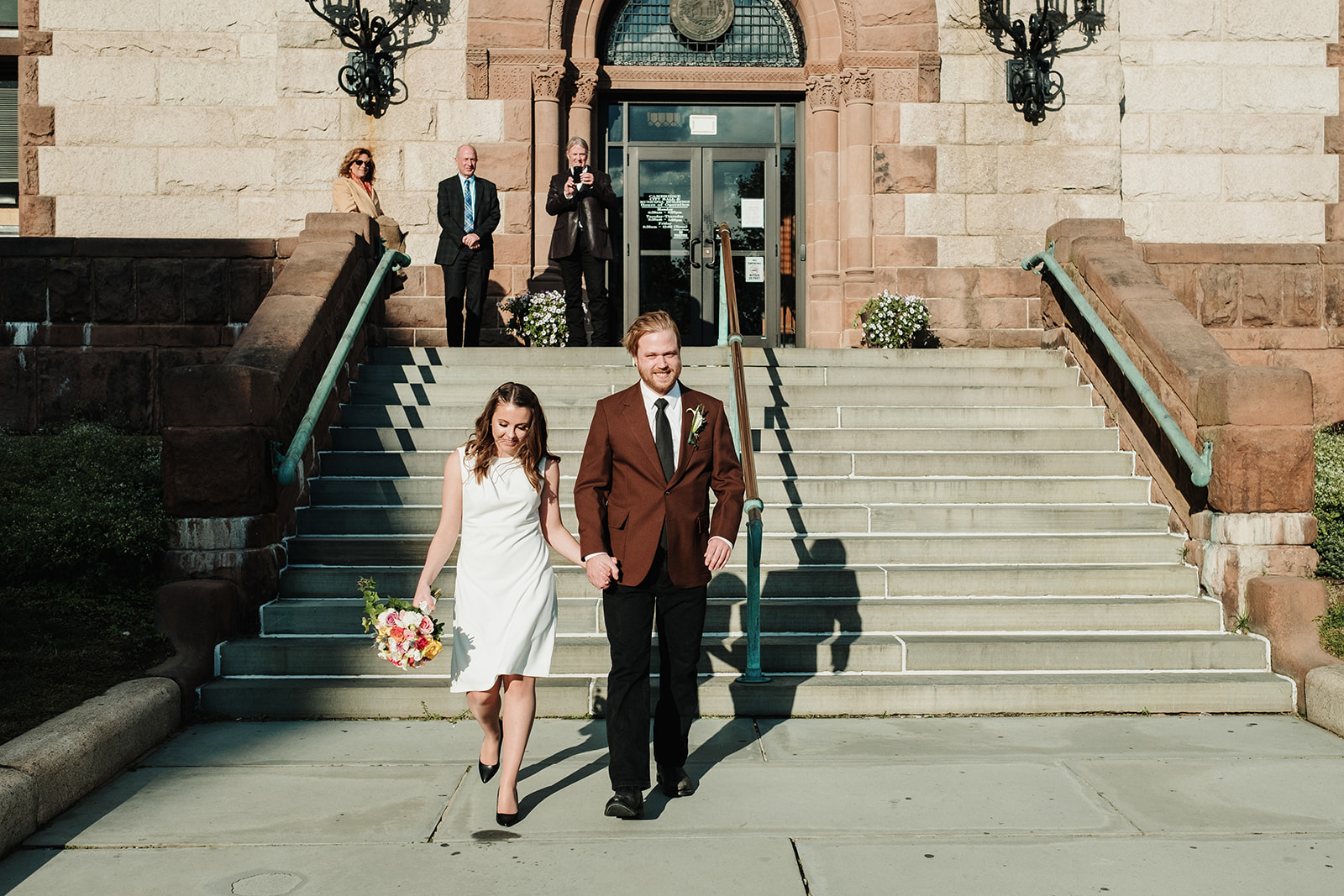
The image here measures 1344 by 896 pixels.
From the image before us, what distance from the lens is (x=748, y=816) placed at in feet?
14.1

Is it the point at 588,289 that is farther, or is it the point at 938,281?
the point at 938,281

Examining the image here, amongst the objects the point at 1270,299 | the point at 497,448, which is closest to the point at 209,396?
the point at 497,448

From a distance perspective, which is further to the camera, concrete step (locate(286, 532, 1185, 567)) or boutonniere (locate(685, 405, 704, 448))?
concrete step (locate(286, 532, 1185, 567))

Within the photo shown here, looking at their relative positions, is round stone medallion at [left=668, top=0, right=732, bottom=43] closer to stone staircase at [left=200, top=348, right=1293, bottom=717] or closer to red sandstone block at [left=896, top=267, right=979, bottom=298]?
red sandstone block at [left=896, top=267, right=979, bottom=298]

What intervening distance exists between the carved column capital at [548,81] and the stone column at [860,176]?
3.07 m

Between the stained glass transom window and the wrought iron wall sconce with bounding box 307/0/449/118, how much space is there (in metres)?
2.03

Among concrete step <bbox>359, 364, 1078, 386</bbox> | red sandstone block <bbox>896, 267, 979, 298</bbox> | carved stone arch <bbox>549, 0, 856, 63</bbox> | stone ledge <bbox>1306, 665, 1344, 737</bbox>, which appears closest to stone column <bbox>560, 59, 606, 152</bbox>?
carved stone arch <bbox>549, 0, 856, 63</bbox>

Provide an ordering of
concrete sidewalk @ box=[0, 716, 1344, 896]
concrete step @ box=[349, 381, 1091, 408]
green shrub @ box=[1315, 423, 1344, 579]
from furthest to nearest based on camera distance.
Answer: concrete step @ box=[349, 381, 1091, 408], green shrub @ box=[1315, 423, 1344, 579], concrete sidewalk @ box=[0, 716, 1344, 896]

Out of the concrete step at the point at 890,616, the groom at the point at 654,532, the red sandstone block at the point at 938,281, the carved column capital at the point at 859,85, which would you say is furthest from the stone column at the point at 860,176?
the groom at the point at 654,532

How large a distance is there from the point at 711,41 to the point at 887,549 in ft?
26.4

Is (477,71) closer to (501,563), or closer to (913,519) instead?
(913,519)

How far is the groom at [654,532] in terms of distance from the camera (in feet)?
14.3

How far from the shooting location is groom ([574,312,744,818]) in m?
4.36

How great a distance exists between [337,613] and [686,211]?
7.94m
